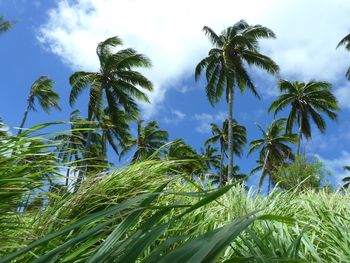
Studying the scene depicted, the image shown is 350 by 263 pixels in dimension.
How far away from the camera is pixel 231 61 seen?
100 ft

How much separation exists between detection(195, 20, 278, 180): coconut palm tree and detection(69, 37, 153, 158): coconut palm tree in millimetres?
4225

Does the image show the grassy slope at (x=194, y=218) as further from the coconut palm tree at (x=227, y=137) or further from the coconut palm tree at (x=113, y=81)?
the coconut palm tree at (x=227, y=137)

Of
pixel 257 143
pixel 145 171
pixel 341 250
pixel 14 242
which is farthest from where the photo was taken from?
pixel 257 143

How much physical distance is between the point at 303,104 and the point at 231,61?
13.2 m

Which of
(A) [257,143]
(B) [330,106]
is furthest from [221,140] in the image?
(B) [330,106]

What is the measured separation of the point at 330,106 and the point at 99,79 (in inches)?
824

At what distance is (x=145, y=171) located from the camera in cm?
336

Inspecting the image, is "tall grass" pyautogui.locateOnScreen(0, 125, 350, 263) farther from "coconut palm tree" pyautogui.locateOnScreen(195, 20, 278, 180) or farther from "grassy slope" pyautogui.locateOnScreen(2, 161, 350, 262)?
"coconut palm tree" pyautogui.locateOnScreen(195, 20, 278, 180)

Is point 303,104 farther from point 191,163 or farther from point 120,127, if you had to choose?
point 191,163

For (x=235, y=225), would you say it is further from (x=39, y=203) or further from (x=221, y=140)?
(x=221, y=140)

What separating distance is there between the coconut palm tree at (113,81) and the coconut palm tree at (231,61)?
4.23 metres

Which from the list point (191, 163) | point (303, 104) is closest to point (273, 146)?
point (303, 104)

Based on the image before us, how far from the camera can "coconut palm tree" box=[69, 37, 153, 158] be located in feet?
94.2

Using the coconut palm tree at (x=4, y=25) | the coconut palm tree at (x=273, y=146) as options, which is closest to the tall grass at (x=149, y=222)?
the coconut palm tree at (x=4, y=25)
